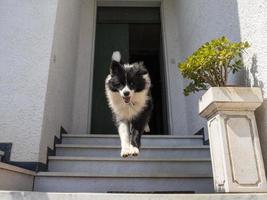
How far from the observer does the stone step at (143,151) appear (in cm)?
252

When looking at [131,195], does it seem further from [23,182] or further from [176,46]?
[176,46]

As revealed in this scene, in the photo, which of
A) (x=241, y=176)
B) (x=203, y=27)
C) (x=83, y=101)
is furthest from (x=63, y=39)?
(x=241, y=176)

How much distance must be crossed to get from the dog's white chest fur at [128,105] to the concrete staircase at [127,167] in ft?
1.60

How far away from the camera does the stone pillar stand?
140cm

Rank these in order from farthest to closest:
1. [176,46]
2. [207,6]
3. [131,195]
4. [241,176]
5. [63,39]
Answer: [176,46] < [63,39] < [207,6] < [241,176] < [131,195]

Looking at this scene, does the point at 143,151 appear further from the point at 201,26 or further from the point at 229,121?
the point at 201,26

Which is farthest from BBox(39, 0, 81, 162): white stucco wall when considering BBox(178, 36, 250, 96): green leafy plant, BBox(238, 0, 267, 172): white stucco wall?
BBox(238, 0, 267, 172): white stucco wall

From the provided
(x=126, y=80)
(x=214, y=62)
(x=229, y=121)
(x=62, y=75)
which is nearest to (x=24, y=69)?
(x=62, y=75)

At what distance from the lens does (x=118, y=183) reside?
207 cm

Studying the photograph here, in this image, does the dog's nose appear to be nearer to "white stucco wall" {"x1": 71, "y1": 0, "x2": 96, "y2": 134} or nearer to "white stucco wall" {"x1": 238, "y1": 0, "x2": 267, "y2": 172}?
"white stucco wall" {"x1": 238, "y1": 0, "x2": 267, "y2": 172}

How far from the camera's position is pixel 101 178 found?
2.09 meters

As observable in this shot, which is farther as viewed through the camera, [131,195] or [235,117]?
[235,117]

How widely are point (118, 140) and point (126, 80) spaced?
1.09m

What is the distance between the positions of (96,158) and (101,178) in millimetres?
255
